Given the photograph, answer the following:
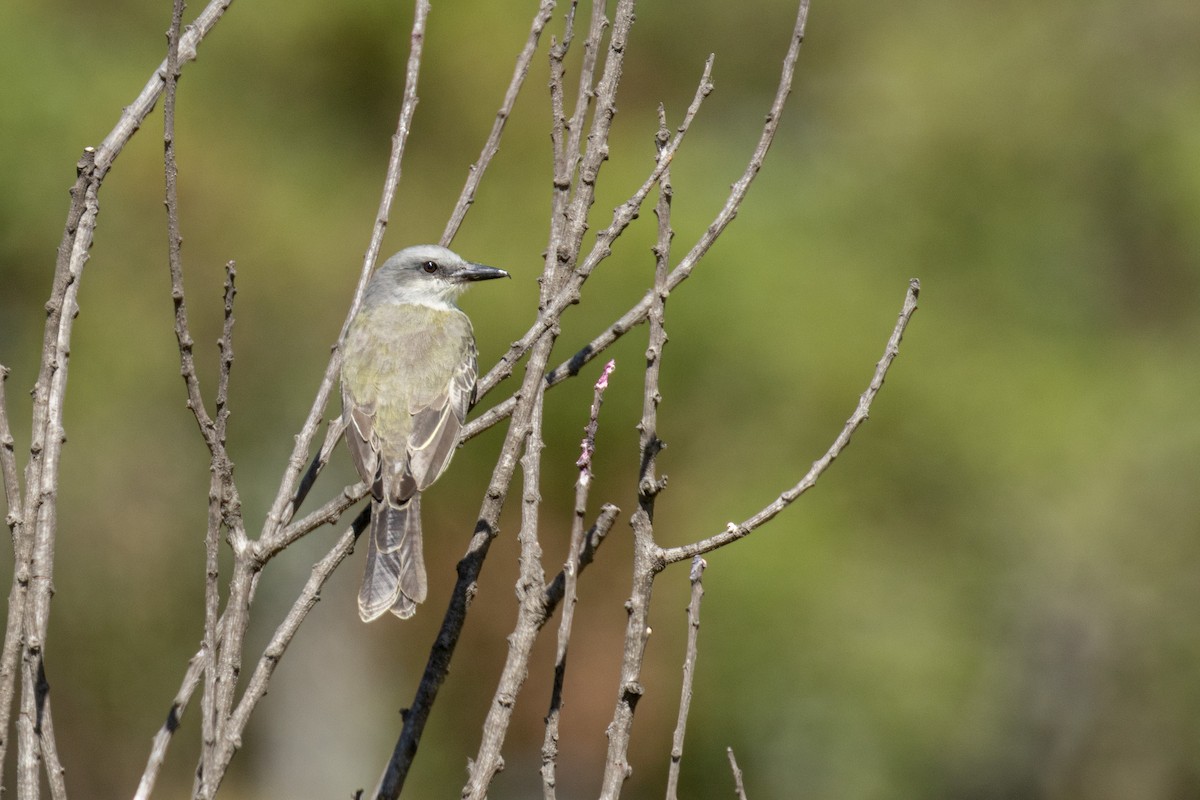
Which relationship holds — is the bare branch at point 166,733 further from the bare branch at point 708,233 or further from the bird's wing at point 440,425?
the bird's wing at point 440,425

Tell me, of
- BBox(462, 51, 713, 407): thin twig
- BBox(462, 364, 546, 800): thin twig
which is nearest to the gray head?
BBox(462, 51, 713, 407): thin twig

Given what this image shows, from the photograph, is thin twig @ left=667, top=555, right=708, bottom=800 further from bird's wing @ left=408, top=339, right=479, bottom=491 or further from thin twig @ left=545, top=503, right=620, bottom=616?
bird's wing @ left=408, top=339, right=479, bottom=491

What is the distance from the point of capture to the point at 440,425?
4.69 metres

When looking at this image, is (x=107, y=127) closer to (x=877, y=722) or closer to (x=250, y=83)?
(x=250, y=83)

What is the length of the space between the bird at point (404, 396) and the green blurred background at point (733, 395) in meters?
6.62

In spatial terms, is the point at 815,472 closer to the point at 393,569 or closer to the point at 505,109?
the point at 505,109

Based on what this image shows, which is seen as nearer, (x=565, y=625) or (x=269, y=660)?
(x=565, y=625)

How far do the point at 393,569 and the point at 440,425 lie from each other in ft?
2.76

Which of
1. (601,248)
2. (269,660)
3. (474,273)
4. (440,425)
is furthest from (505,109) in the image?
(474,273)

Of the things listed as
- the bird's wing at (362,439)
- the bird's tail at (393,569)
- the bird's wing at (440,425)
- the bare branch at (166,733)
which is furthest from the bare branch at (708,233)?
the bird's wing at (362,439)

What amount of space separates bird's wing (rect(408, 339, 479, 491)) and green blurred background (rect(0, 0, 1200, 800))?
281 inches

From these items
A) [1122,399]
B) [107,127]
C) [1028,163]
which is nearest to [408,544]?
[107,127]

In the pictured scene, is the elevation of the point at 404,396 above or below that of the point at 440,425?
above

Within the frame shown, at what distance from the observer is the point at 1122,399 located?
13.7 meters
